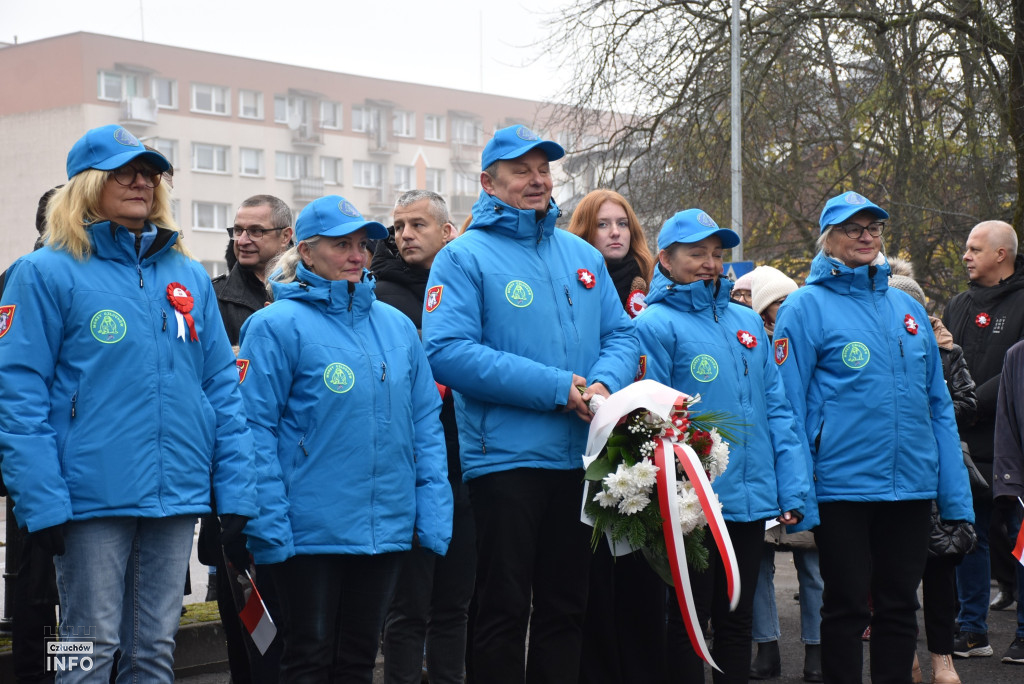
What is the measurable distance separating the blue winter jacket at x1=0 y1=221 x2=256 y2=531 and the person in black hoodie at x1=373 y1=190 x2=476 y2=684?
43.8 inches

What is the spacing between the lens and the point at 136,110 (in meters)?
57.2

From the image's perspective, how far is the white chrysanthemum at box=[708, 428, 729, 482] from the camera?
457 cm

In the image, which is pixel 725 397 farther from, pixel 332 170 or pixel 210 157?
pixel 332 170

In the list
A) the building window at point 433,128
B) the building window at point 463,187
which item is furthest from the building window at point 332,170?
the building window at point 463,187

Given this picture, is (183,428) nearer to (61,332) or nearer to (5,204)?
(61,332)

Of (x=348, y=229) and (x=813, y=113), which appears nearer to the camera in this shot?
(x=348, y=229)

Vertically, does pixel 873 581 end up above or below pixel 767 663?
above

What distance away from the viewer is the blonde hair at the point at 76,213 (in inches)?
154

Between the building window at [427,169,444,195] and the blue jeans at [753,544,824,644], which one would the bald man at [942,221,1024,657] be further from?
the building window at [427,169,444,195]

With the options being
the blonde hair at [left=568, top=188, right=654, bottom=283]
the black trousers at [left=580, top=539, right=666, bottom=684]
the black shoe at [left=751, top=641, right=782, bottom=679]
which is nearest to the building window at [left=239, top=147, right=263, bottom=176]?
the blonde hair at [left=568, top=188, right=654, bottom=283]

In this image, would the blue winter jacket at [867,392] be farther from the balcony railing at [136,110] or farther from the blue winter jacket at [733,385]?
the balcony railing at [136,110]

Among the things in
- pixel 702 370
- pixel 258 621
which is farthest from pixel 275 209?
pixel 258 621

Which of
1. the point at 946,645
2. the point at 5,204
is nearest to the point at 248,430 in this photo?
the point at 946,645

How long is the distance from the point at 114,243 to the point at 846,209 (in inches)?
126
